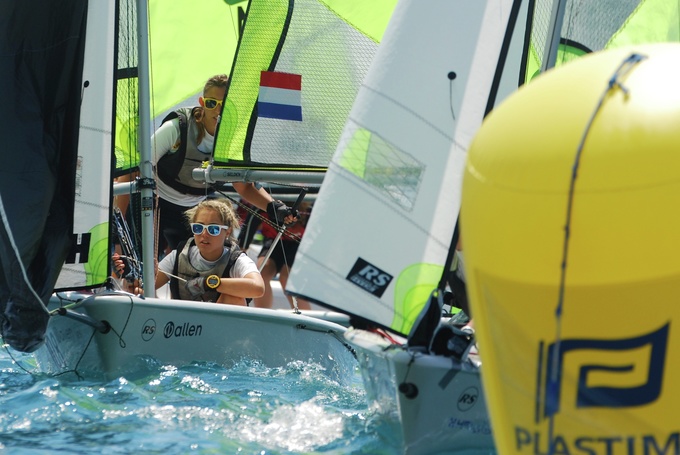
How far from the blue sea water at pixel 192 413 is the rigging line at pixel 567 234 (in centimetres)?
117

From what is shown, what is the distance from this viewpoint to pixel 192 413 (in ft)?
12.6

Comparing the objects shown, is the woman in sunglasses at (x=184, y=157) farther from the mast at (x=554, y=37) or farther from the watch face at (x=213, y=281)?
the mast at (x=554, y=37)

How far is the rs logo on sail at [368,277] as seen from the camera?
3410mm

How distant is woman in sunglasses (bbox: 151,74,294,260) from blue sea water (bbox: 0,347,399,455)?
1331 millimetres

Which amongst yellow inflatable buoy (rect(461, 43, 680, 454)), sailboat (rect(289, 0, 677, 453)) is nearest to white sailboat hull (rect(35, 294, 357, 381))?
sailboat (rect(289, 0, 677, 453))

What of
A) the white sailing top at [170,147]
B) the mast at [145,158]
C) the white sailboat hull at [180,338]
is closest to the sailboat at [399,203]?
the white sailboat hull at [180,338]

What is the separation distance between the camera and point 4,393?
13.7ft

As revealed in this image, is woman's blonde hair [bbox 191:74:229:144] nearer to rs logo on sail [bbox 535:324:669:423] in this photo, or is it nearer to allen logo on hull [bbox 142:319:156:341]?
allen logo on hull [bbox 142:319:156:341]

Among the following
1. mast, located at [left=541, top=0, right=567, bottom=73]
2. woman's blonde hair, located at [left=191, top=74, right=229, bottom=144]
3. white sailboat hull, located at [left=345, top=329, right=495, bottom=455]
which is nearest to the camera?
white sailboat hull, located at [left=345, top=329, right=495, bottom=455]

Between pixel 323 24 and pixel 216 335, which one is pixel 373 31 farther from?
pixel 216 335

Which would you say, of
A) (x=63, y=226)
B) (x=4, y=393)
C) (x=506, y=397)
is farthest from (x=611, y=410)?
(x=63, y=226)

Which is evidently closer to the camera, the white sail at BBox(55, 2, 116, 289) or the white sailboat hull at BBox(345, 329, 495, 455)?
the white sailboat hull at BBox(345, 329, 495, 455)

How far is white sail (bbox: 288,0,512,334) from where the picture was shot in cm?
341

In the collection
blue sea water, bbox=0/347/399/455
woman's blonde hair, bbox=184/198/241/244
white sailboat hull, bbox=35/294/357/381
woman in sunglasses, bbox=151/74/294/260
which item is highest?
woman in sunglasses, bbox=151/74/294/260
